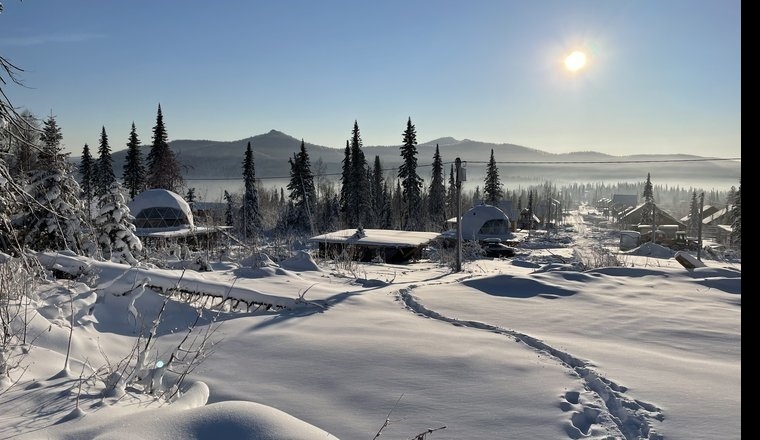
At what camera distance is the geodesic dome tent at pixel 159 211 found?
1473 inches

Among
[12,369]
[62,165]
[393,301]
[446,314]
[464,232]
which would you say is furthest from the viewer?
[464,232]

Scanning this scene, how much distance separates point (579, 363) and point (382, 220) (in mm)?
63525

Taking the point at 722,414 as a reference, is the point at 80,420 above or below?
above

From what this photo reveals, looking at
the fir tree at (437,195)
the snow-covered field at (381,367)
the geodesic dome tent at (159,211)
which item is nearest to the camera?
the snow-covered field at (381,367)

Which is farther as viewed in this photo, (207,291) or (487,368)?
(207,291)

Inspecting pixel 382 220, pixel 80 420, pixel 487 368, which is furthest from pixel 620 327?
pixel 382 220

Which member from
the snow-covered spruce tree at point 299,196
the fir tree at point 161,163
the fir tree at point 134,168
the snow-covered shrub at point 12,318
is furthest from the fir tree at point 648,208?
the snow-covered shrub at point 12,318

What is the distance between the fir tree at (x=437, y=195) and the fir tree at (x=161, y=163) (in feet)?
111

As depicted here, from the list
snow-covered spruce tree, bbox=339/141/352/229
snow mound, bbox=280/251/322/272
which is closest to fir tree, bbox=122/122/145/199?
snow-covered spruce tree, bbox=339/141/352/229

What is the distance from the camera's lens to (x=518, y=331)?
23.2ft

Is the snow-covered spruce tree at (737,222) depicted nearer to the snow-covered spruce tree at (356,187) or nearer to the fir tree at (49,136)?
the fir tree at (49,136)

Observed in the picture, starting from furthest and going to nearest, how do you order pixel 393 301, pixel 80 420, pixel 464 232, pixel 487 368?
pixel 464 232 → pixel 393 301 → pixel 487 368 → pixel 80 420

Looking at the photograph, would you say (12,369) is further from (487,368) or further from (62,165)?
(62,165)

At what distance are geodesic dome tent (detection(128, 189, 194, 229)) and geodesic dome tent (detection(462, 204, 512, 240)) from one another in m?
26.8
